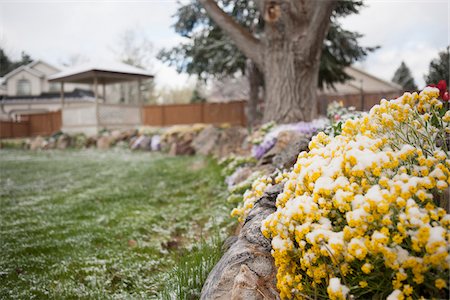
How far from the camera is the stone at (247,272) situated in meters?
1.80

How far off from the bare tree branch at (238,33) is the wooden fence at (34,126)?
62.7 feet

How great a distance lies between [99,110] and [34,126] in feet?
31.1

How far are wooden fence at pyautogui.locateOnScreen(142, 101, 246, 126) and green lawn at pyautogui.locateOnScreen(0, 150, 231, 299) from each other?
1360 cm

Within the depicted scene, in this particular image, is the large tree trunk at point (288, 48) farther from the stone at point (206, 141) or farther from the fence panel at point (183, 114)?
the fence panel at point (183, 114)

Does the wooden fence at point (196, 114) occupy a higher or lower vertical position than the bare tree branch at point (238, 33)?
lower

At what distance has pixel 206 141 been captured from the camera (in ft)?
39.3

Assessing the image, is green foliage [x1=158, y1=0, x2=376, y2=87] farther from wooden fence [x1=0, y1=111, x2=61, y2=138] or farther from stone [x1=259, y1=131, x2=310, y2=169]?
wooden fence [x1=0, y1=111, x2=61, y2=138]

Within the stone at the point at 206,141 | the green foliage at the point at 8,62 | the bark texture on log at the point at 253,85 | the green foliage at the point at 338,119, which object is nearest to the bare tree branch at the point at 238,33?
the green foliage at the point at 338,119

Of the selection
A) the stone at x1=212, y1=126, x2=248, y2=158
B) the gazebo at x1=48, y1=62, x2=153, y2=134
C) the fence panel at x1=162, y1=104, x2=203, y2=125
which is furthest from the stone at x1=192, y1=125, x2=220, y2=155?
the fence panel at x1=162, y1=104, x2=203, y2=125

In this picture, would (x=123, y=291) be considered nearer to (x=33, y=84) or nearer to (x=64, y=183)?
(x=64, y=183)

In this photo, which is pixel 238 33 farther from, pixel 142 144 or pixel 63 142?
pixel 63 142

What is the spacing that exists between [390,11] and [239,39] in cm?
319

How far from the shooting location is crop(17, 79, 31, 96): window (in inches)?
1299

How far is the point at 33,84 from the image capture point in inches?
1296
